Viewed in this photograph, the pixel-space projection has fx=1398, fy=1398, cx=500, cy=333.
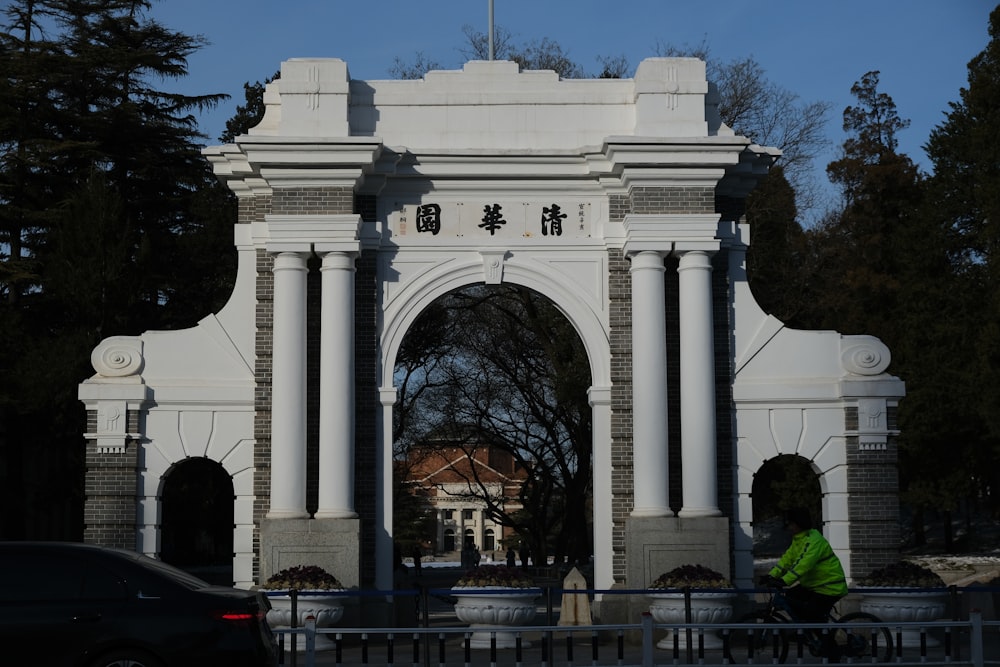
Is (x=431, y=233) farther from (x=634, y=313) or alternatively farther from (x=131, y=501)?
(x=131, y=501)

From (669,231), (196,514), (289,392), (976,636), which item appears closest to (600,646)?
(289,392)

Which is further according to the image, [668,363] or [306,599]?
[668,363]

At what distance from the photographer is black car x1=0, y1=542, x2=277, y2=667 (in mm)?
9562

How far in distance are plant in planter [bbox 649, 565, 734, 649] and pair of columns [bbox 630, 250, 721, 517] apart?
1.55m

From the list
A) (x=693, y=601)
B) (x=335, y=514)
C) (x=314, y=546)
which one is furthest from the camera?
(x=335, y=514)

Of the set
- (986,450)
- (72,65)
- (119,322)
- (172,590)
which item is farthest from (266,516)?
(986,450)

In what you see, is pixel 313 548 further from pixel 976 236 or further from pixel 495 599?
pixel 976 236

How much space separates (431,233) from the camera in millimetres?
18984

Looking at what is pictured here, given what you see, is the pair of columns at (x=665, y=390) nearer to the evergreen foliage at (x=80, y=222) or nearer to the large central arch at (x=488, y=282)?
the large central arch at (x=488, y=282)

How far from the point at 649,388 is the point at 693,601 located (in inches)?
132

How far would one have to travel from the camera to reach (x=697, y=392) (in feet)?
59.7

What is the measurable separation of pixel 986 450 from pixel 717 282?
18.5 meters

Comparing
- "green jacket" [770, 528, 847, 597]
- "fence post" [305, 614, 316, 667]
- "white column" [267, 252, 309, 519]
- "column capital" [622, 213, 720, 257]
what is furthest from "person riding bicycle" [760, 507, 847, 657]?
"white column" [267, 252, 309, 519]

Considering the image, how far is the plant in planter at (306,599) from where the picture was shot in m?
15.5
